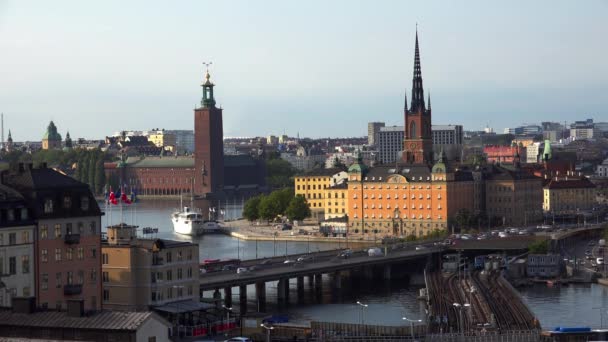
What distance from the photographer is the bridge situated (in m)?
42.8

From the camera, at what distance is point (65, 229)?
29781 mm

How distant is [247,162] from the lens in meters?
130

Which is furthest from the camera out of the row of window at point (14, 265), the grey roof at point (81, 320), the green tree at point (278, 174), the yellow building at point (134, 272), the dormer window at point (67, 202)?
the green tree at point (278, 174)

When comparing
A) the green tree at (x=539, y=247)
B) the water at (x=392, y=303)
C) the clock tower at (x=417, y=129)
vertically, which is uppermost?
the clock tower at (x=417, y=129)

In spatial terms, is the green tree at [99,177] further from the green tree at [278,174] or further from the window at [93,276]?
the window at [93,276]

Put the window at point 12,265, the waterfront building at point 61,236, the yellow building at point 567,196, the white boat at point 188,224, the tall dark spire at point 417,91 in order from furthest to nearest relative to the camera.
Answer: the yellow building at point 567,196 < the tall dark spire at point 417,91 < the white boat at point 188,224 < the waterfront building at point 61,236 < the window at point 12,265

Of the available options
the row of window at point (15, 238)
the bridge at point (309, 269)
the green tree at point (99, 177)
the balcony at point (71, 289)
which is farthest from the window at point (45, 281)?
the green tree at point (99, 177)

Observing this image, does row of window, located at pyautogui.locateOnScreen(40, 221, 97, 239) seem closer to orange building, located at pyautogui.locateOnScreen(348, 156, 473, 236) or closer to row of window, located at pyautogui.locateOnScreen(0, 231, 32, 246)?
row of window, located at pyautogui.locateOnScreen(0, 231, 32, 246)

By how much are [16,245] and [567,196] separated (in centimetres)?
6003

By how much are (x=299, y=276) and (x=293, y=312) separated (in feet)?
18.6

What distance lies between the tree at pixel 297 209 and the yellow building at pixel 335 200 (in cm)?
133

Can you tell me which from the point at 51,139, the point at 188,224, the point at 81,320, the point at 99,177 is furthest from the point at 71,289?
the point at 51,139

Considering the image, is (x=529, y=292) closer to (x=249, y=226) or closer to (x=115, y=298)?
(x=115, y=298)

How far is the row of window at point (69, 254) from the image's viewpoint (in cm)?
2909
